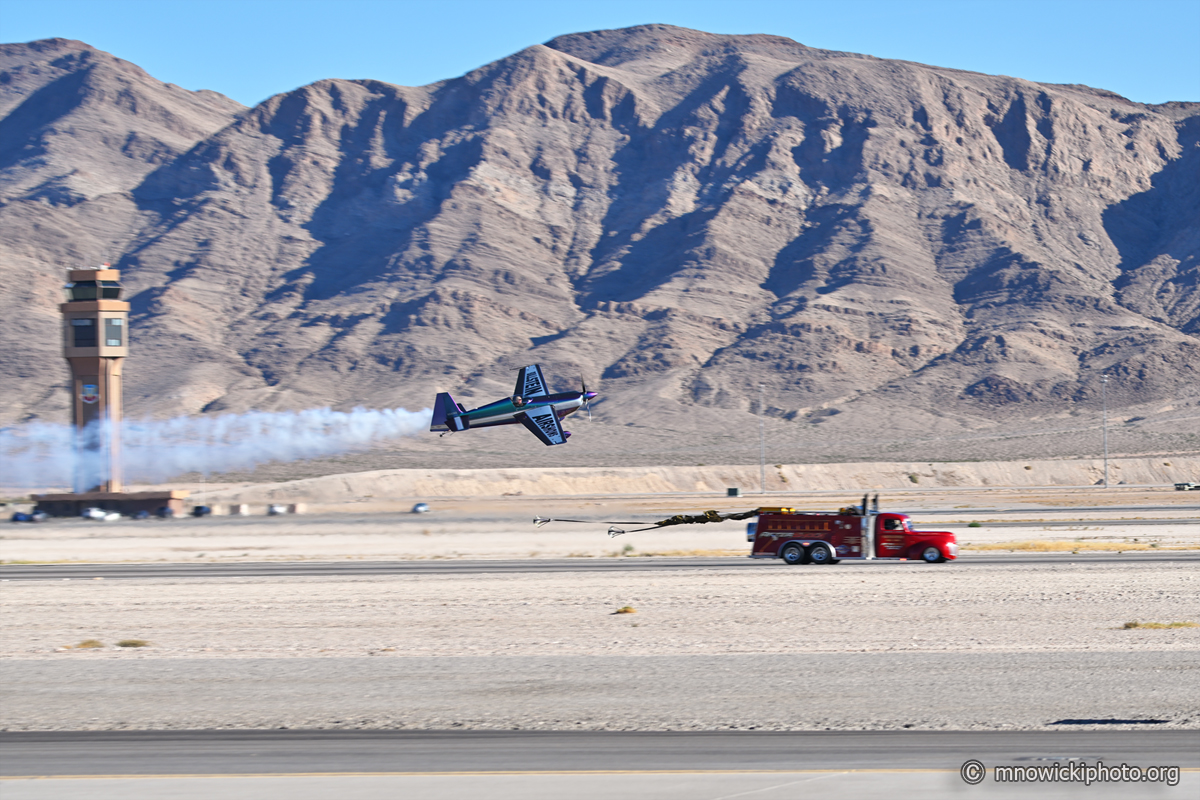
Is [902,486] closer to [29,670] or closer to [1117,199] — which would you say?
[29,670]

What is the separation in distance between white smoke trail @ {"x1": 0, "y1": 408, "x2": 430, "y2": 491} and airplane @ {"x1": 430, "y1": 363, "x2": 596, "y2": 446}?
2054cm

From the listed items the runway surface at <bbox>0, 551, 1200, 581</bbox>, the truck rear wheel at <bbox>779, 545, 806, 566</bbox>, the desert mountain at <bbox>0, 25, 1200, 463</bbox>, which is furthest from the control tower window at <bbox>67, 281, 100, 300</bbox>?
the desert mountain at <bbox>0, 25, 1200, 463</bbox>

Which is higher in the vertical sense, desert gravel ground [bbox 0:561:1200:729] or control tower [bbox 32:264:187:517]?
Result: control tower [bbox 32:264:187:517]

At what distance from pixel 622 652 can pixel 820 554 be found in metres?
18.1

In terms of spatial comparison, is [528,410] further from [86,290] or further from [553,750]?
[86,290]

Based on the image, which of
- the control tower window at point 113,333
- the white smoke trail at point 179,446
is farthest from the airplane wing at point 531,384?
the control tower window at point 113,333

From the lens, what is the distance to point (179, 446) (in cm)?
8206

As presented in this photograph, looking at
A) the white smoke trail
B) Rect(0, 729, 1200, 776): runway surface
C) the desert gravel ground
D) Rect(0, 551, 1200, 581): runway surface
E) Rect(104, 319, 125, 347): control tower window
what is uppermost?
Rect(104, 319, 125, 347): control tower window

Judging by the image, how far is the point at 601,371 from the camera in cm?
15588

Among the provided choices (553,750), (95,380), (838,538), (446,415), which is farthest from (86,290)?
(553,750)

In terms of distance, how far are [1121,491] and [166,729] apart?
95600mm

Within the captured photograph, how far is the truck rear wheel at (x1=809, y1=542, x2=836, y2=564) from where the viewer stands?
3997 centimetres

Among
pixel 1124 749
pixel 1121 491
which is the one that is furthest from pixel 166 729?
pixel 1121 491

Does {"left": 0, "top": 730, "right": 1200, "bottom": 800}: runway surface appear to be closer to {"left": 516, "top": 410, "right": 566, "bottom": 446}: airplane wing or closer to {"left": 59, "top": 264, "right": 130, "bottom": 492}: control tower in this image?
{"left": 516, "top": 410, "right": 566, "bottom": 446}: airplane wing
